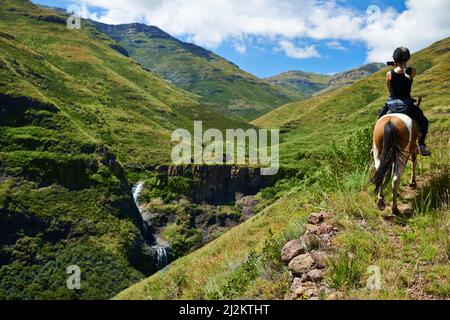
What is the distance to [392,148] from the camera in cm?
996

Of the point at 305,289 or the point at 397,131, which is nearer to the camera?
the point at 305,289

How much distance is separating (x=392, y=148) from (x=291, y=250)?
349cm

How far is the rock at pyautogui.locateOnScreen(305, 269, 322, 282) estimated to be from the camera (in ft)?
25.9

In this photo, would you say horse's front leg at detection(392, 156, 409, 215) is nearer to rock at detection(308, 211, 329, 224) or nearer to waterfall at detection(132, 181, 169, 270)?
rock at detection(308, 211, 329, 224)

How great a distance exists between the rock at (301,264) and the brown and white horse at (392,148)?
8.61 feet

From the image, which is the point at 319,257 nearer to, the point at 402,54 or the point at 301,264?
the point at 301,264

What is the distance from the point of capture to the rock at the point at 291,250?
8.96m

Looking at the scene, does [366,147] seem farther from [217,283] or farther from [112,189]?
[112,189]

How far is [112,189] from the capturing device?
130 metres

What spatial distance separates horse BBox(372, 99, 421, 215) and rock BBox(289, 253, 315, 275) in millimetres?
2621

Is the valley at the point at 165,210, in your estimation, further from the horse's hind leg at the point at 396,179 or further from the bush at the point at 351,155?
the horse's hind leg at the point at 396,179

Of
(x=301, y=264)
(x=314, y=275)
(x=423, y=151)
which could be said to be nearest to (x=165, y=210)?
(x=423, y=151)

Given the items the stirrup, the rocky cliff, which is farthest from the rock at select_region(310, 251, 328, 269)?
the rocky cliff

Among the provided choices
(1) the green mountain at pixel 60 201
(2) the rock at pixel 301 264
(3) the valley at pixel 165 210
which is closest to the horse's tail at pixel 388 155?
(3) the valley at pixel 165 210
